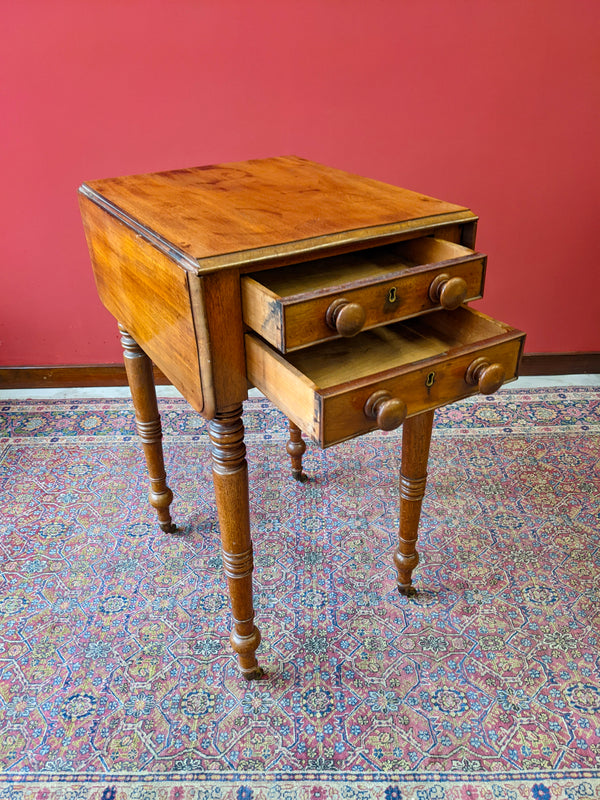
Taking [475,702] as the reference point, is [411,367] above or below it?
above

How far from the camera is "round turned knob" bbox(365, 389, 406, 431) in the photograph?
0.98 meters

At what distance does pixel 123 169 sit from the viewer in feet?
7.31

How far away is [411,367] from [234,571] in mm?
599

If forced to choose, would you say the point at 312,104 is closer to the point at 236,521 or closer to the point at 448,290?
the point at 448,290

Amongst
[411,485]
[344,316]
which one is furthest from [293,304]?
[411,485]

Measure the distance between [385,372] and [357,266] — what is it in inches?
14.3

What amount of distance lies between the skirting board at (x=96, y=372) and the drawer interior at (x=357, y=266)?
4.53 ft

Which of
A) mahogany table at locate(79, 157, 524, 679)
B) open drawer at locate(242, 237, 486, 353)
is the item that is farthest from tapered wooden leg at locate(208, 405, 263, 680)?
open drawer at locate(242, 237, 486, 353)

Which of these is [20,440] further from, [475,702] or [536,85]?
[536,85]

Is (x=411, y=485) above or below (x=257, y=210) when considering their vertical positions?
below

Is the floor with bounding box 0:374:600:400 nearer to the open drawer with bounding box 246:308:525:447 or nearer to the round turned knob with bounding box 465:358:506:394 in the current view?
the open drawer with bounding box 246:308:525:447

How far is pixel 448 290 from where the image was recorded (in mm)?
1063

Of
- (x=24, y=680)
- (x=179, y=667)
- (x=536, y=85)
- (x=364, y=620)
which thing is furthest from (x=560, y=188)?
(x=24, y=680)

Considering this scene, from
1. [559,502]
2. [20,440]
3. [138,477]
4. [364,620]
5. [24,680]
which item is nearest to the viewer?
[24,680]
